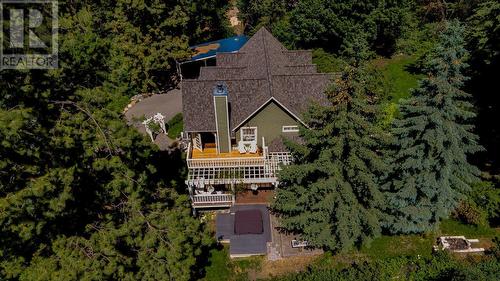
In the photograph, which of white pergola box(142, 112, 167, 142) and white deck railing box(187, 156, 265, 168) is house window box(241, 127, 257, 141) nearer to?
white deck railing box(187, 156, 265, 168)

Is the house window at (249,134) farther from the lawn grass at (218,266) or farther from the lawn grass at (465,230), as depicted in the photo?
the lawn grass at (465,230)

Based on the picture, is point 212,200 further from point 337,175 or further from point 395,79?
point 395,79

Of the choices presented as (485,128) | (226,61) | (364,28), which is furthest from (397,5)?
(226,61)

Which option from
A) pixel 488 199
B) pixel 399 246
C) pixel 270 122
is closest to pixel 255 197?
pixel 270 122

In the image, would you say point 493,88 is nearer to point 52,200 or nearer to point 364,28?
point 364,28

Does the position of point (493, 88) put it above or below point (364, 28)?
below

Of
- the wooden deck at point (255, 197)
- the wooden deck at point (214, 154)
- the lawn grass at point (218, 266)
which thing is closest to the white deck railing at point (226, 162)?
the wooden deck at point (214, 154)
